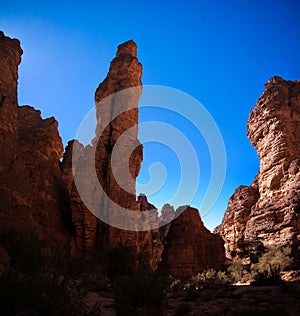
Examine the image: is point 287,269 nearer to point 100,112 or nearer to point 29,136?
point 100,112

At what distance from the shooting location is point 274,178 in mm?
30266

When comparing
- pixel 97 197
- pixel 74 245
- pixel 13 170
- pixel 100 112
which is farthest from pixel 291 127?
pixel 13 170

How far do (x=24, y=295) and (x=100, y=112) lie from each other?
2182 centimetres

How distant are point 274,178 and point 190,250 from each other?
1320cm

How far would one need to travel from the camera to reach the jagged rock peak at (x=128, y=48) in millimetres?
27500

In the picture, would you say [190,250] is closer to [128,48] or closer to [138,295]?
[128,48]

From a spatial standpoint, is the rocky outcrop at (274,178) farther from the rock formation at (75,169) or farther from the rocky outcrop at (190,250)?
the rock formation at (75,169)

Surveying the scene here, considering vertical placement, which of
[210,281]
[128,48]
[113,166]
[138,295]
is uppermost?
[128,48]

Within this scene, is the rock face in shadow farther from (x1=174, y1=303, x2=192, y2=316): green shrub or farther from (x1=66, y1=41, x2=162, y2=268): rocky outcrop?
(x1=174, y1=303, x2=192, y2=316): green shrub

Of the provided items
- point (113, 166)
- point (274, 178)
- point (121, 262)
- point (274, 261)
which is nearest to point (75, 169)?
point (113, 166)

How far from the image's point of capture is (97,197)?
65.8 feet

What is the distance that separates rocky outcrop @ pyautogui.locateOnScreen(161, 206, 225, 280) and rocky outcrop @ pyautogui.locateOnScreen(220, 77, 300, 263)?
260 cm

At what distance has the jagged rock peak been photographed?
90.2 feet

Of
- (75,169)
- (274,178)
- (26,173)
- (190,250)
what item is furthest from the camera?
(190,250)
